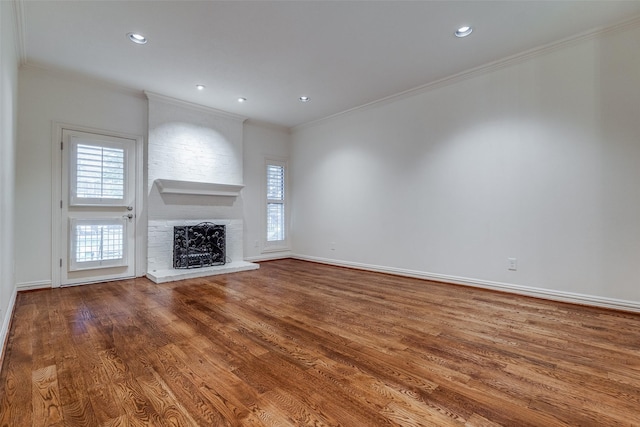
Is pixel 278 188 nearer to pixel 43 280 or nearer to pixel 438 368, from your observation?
pixel 43 280

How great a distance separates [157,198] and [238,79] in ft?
7.38

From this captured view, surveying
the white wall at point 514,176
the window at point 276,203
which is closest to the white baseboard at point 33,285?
the window at point 276,203

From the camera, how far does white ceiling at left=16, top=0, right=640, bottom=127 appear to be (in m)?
2.73

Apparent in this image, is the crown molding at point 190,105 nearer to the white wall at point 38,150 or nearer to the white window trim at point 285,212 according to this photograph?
the white wall at point 38,150

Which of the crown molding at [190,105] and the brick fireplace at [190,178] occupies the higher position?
the crown molding at [190,105]

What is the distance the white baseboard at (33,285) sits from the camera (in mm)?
3672

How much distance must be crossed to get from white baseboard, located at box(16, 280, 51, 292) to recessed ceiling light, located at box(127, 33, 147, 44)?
10.5 ft

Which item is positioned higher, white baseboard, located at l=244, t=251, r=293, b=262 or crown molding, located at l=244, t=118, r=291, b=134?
crown molding, located at l=244, t=118, r=291, b=134

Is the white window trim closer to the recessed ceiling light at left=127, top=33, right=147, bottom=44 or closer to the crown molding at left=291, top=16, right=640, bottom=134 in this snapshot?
the crown molding at left=291, top=16, right=640, bottom=134

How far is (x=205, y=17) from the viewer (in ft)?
9.36

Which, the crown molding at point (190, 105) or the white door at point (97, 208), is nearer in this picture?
the white door at point (97, 208)

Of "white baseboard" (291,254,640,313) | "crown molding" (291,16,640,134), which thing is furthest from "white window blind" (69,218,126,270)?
"crown molding" (291,16,640,134)

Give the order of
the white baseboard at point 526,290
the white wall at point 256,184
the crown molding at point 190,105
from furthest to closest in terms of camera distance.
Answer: the white wall at point 256,184
the crown molding at point 190,105
the white baseboard at point 526,290

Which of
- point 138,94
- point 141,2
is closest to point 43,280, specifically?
point 138,94
